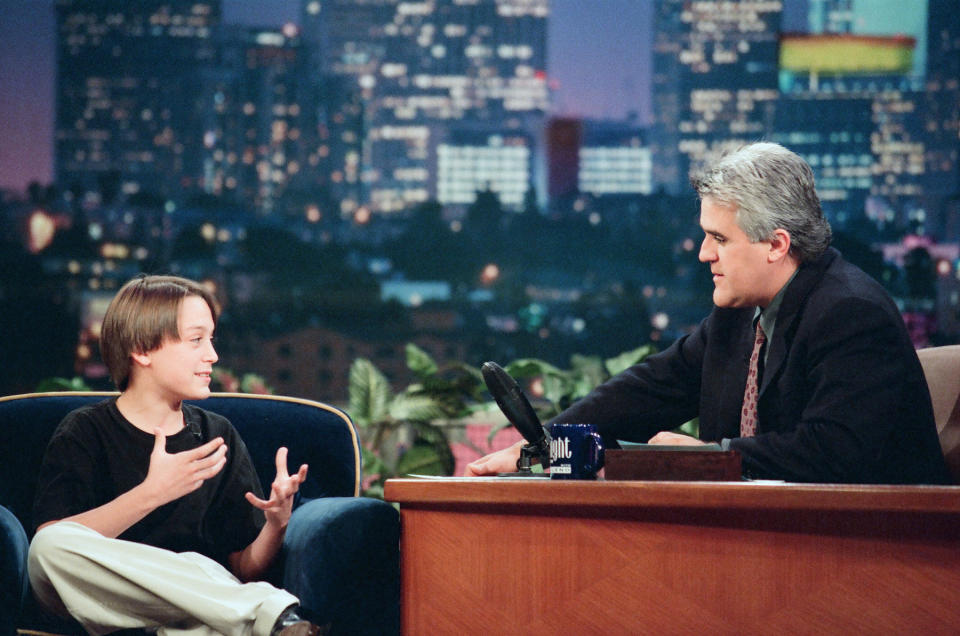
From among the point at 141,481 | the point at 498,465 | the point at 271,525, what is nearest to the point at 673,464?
the point at 498,465

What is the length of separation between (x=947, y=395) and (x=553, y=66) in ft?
13.3

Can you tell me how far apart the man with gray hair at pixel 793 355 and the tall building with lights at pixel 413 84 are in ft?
12.5

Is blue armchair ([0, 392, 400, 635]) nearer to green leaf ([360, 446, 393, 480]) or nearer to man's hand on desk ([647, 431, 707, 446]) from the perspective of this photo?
man's hand on desk ([647, 431, 707, 446])

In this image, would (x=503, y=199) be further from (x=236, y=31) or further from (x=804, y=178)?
(x=804, y=178)

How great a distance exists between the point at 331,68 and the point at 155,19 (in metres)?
1.27

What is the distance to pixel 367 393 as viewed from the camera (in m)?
4.38

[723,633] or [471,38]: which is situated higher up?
[471,38]

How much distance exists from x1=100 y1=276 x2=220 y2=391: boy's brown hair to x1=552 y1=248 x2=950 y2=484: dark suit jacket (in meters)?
1.01

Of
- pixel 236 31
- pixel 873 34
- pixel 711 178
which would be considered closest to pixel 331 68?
pixel 236 31

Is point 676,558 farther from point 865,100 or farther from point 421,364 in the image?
point 865,100

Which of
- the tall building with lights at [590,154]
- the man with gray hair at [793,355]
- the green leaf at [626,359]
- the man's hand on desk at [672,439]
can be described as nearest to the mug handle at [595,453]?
the man with gray hair at [793,355]

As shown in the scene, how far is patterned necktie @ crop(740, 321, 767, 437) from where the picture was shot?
235 centimetres

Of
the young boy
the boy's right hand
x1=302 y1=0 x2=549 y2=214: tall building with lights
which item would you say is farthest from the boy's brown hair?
x1=302 y1=0 x2=549 y2=214: tall building with lights

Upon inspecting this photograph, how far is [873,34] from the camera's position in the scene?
5605mm
